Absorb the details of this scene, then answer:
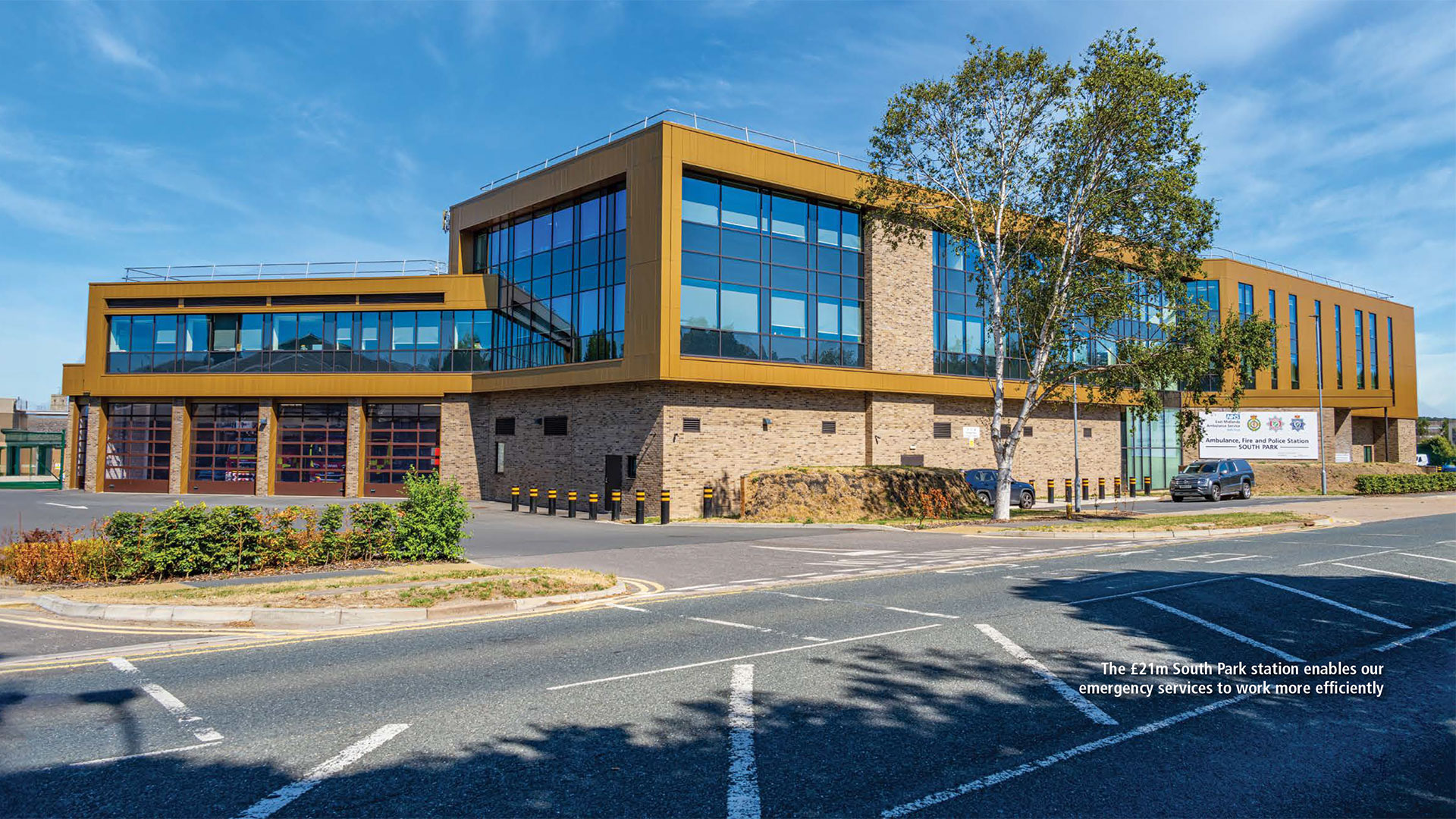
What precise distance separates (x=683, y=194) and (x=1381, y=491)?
40067 mm

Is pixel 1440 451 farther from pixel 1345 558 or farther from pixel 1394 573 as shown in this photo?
pixel 1394 573

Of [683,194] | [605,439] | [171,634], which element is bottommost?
[171,634]

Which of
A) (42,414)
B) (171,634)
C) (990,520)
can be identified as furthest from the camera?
(42,414)

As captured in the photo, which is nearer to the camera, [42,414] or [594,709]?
[594,709]

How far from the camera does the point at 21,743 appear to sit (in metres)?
5.64

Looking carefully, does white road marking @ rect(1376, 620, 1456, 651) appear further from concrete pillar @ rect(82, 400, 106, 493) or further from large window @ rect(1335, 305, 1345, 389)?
large window @ rect(1335, 305, 1345, 389)

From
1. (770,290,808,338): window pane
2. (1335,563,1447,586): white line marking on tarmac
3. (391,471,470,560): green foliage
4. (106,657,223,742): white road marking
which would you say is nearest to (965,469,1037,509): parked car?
(770,290,808,338): window pane

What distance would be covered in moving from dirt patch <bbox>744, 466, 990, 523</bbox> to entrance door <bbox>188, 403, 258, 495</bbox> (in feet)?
75.6

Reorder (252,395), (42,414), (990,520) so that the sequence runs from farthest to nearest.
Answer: (42,414), (252,395), (990,520)

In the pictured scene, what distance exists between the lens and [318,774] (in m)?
5.04

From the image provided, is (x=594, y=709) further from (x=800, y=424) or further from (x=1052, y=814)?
(x=800, y=424)

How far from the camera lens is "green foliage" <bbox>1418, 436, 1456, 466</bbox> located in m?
89.2

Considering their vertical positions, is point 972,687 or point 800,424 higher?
point 800,424

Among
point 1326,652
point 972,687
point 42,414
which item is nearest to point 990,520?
point 1326,652
